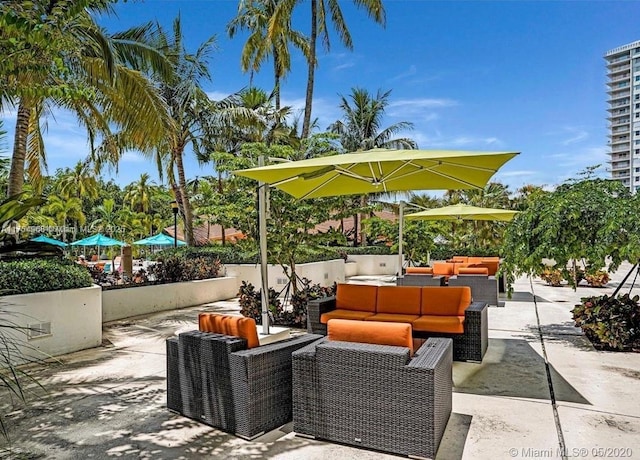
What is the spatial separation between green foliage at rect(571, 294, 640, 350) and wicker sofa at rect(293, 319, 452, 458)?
13.4 feet

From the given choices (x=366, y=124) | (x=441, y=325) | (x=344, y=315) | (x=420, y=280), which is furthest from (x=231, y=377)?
(x=366, y=124)

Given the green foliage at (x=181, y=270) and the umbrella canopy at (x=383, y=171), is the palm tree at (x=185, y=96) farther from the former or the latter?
the umbrella canopy at (x=383, y=171)

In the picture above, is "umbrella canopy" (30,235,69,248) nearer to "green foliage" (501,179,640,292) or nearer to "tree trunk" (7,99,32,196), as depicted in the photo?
"tree trunk" (7,99,32,196)

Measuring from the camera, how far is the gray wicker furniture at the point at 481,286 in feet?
34.4

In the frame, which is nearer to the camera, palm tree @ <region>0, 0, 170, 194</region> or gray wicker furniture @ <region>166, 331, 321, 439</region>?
gray wicker furniture @ <region>166, 331, 321, 439</region>

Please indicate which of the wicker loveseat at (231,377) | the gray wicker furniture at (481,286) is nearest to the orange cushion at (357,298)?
the wicker loveseat at (231,377)

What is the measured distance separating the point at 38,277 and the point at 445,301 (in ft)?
18.9

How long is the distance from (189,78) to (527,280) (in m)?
13.8

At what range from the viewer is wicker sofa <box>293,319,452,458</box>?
324 centimetres

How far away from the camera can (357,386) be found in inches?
135

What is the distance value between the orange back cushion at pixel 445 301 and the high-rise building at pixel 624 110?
386ft

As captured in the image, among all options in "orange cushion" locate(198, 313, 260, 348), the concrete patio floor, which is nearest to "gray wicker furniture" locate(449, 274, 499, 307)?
the concrete patio floor

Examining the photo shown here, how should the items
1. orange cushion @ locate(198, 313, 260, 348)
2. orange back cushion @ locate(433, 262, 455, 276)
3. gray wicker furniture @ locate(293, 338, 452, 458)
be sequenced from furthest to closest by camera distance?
orange back cushion @ locate(433, 262, 455, 276) → orange cushion @ locate(198, 313, 260, 348) → gray wicker furniture @ locate(293, 338, 452, 458)

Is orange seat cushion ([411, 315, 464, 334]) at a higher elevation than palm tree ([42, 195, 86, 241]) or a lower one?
lower
